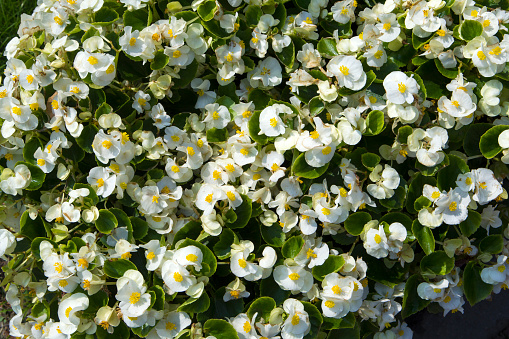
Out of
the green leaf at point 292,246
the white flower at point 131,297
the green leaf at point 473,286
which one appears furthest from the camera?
the green leaf at point 473,286

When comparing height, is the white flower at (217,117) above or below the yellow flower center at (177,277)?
above

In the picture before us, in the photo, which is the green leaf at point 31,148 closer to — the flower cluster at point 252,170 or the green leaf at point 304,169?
the flower cluster at point 252,170

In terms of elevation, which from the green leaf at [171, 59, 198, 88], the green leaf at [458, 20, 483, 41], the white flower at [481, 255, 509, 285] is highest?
the green leaf at [458, 20, 483, 41]

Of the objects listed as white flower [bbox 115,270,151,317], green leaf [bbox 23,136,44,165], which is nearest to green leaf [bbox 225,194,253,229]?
white flower [bbox 115,270,151,317]

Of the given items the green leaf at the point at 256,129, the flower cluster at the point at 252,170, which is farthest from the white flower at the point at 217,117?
the green leaf at the point at 256,129

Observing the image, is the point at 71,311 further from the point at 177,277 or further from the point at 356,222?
the point at 356,222

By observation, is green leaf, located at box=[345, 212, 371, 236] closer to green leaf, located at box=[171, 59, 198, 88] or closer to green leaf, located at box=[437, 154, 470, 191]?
green leaf, located at box=[437, 154, 470, 191]
